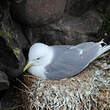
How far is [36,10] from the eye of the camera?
2.05 metres

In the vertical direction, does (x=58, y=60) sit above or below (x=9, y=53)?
below

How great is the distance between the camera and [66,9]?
235 centimetres

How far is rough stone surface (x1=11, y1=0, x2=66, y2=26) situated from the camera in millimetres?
2002

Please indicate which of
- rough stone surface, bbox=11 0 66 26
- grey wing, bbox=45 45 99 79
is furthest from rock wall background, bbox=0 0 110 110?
grey wing, bbox=45 45 99 79

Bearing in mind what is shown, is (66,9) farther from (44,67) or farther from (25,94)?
(25,94)

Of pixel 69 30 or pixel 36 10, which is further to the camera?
pixel 69 30

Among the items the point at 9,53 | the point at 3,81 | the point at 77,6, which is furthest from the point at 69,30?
the point at 3,81

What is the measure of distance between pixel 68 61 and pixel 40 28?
425 millimetres

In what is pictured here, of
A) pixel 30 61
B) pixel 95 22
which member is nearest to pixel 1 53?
pixel 30 61

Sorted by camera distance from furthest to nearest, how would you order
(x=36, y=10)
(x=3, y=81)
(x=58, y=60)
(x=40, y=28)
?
(x=40, y=28) < (x=58, y=60) < (x=36, y=10) < (x=3, y=81)

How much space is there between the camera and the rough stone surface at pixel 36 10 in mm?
2002

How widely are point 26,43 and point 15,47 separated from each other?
430mm

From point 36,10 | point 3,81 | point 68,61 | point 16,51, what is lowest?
point 68,61

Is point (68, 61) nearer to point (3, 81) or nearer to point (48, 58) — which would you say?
point (48, 58)
